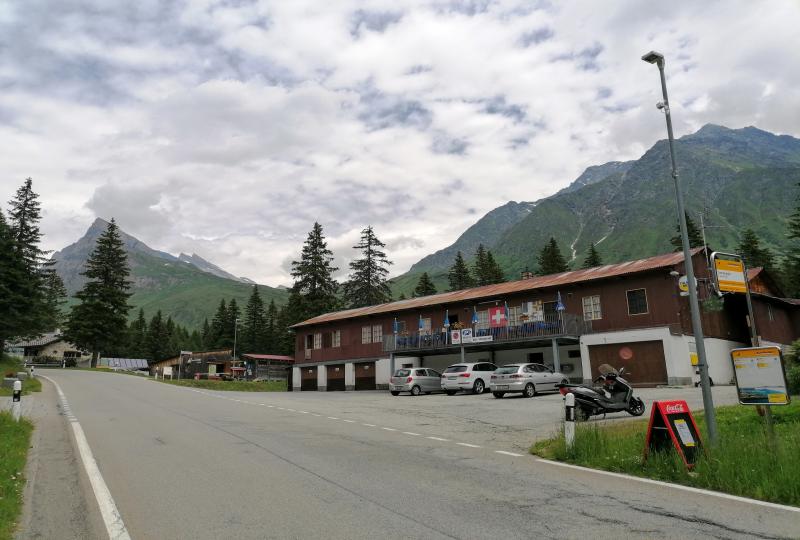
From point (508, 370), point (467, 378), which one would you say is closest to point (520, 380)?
point (508, 370)

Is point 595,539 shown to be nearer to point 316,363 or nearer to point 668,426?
point 668,426

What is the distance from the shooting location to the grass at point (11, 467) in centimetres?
563

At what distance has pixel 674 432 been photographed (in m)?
7.61

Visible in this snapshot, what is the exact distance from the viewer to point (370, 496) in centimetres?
653

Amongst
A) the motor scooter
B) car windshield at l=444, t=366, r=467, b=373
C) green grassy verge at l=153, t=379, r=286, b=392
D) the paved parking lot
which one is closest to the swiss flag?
car windshield at l=444, t=366, r=467, b=373

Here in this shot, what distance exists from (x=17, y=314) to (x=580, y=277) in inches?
1579

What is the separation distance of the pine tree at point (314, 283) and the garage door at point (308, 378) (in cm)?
1418

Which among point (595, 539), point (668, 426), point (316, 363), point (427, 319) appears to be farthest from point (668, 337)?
point (316, 363)

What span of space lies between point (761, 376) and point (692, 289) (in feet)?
6.33

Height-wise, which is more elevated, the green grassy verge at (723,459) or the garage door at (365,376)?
the garage door at (365,376)

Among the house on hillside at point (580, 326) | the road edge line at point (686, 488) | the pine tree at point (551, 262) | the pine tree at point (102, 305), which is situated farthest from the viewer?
the pine tree at point (551, 262)

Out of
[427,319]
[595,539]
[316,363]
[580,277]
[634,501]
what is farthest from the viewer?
[316,363]

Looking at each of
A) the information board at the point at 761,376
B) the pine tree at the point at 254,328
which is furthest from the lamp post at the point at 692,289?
the pine tree at the point at 254,328

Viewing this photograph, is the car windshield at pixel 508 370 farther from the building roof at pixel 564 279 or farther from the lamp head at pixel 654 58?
the lamp head at pixel 654 58
